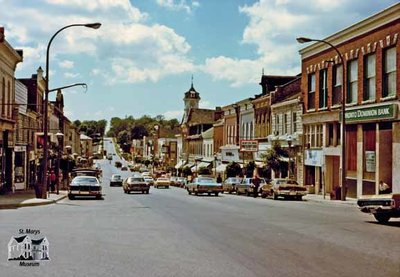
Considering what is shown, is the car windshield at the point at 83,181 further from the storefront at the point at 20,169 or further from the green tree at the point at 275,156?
the green tree at the point at 275,156

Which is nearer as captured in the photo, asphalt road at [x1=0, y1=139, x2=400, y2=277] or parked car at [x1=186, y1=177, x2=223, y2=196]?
asphalt road at [x1=0, y1=139, x2=400, y2=277]

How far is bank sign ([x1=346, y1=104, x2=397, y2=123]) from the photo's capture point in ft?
122

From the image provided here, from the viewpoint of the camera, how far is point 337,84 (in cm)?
4622

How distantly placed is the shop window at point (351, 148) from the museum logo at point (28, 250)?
31.3 m

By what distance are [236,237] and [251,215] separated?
7857 millimetres

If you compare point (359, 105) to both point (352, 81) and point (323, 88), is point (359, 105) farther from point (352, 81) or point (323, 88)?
point (323, 88)

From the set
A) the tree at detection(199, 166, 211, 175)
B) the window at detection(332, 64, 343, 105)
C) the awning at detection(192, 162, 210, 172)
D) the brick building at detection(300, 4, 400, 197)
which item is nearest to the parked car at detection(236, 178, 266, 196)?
the brick building at detection(300, 4, 400, 197)

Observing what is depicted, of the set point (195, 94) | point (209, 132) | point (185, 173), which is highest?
point (195, 94)

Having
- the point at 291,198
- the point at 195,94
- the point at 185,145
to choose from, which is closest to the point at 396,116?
the point at 291,198

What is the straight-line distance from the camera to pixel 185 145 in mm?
123250

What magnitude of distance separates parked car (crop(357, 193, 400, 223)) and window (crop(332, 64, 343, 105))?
24170 mm

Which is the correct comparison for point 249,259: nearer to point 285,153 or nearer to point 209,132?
point 285,153

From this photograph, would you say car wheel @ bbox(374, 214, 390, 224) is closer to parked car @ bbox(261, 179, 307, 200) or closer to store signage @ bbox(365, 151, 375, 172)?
parked car @ bbox(261, 179, 307, 200)

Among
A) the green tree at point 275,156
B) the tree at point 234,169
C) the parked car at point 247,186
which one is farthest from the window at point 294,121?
the tree at point 234,169
